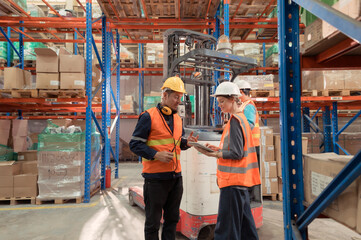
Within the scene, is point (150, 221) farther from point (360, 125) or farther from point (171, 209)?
point (360, 125)

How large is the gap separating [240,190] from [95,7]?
9692 millimetres

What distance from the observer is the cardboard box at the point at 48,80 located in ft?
18.7

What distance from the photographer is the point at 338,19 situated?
101cm

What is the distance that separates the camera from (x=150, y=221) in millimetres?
2615

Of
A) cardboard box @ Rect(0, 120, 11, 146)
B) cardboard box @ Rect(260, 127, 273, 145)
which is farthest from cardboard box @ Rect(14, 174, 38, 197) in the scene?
cardboard box @ Rect(260, 127, 273, 145)

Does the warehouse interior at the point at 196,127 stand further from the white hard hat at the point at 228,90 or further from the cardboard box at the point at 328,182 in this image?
the white hard hat at the point at 228,90

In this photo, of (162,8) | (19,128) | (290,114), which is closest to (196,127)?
(290,114)

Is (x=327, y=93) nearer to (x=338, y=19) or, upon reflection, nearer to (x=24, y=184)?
(x=338, y=19)

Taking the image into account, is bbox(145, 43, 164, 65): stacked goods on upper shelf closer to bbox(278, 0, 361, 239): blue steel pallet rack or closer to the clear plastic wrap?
the clear plastic wrap

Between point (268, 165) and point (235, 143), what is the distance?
3.79 meters

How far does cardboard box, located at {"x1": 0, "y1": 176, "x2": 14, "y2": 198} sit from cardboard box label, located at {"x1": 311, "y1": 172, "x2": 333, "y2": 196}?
625cm

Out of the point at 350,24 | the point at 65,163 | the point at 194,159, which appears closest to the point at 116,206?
the point at 65,163

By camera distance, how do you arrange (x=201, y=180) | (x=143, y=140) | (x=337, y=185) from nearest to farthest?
1. (x=337, y=185)
2. (x=143, y=140)
3. (x=201, y=180)

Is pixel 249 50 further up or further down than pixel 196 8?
further down
